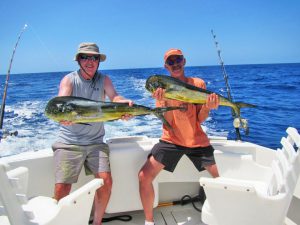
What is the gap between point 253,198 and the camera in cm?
191

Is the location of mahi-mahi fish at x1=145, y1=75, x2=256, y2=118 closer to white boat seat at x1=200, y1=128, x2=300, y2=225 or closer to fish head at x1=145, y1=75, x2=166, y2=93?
fish head at x1=145, y1=75, x2=166, y2=93

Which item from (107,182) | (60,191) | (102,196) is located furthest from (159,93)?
(60,191)

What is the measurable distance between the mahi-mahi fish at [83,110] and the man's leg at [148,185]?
0.53 m

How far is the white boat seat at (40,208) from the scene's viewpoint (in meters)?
1.66

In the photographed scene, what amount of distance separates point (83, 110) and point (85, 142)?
0.46 meters

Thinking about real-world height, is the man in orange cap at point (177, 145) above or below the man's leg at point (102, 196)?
above

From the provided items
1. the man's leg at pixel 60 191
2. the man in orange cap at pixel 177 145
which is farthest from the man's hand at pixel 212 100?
the man's leg at pixel 60 191

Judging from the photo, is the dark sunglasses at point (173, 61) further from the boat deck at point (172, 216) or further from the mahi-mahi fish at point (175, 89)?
the boat deck at point (172, 216)

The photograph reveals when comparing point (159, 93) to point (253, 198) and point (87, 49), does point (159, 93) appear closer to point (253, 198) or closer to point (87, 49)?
point (87, 49)

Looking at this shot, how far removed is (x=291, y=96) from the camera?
15.2 meters

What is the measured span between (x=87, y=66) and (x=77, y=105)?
55 cm

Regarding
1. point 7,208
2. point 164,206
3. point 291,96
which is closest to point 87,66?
point 7,208

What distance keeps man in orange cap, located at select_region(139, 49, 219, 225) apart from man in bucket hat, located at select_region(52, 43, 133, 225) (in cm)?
35

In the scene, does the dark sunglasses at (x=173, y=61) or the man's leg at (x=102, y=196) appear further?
the dark sunglasses at (x=173, y=61)
